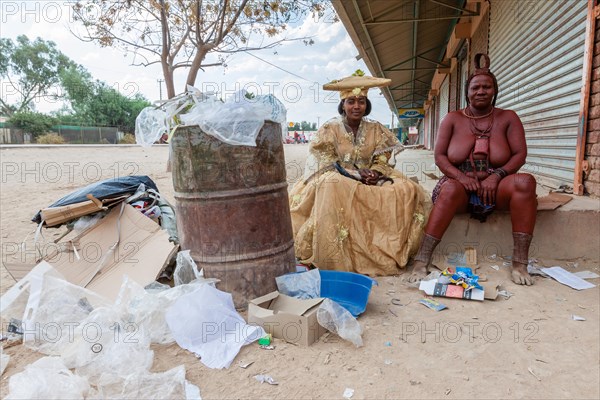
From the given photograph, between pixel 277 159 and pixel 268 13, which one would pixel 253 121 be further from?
pixel 268 13

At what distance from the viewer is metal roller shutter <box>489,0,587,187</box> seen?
3689mm

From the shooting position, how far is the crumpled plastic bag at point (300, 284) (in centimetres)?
252

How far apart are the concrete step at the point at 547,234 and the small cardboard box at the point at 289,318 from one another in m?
1.55

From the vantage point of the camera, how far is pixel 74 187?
289 inches

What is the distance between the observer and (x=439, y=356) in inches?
75.9

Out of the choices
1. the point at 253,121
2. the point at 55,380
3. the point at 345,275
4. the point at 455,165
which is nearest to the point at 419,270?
the point at 345,275

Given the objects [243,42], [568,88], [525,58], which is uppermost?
[243,42]

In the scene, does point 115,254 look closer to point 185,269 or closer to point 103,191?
point 103,191

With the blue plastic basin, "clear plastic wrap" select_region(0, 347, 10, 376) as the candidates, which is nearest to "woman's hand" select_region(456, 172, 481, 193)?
the blue plastic basin

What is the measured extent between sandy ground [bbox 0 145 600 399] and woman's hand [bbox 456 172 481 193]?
74cm

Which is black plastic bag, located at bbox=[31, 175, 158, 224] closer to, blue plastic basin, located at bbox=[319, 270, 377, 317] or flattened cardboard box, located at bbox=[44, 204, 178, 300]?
flattened cardboard box, located at bbox=[44, 204, 178, 300]

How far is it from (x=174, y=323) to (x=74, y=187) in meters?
6.40

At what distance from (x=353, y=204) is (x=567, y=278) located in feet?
5.22

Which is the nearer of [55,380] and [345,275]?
[55,380]
